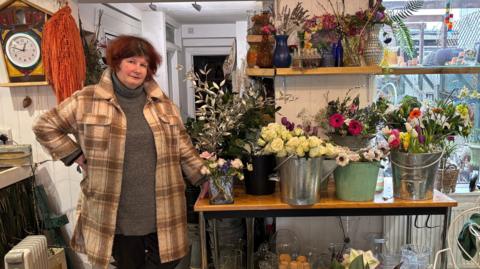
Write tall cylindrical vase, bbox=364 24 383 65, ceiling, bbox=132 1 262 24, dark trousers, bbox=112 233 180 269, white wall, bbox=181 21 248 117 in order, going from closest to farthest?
dark trousers, bbox=112 233 180 269, tall cylindrical vase, bbox=364 24 383 65, ceiling, bbox=132 1 262 24, white wall, bbox=181 21 248 117

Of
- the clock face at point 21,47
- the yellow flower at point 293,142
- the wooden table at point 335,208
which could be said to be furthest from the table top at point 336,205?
the clock face at point 21,47

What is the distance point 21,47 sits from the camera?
2.11m

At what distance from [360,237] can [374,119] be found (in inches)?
32.7

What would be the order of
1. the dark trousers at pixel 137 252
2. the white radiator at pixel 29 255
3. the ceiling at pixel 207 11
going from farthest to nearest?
1. the ceiling at pixel 207 11
2. the white radiator at pixel 29 255
3. the dark trousers at pixel 137 252

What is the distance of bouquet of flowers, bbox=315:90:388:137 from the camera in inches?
69.7

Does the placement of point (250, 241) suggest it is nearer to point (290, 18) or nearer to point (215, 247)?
point (215, 247)

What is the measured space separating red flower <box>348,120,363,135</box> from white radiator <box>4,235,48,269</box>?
1715mm

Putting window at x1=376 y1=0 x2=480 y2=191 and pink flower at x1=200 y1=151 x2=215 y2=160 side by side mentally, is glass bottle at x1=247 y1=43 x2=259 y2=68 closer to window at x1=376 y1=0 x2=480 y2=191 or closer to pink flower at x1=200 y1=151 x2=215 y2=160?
pink flower at x1=200 y1=151 x2=215 y2=160

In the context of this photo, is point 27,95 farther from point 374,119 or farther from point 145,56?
point 374,119

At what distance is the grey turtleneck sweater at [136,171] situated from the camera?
154cm

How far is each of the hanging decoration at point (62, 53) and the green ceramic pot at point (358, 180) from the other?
1.52 meters

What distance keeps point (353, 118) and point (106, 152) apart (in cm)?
116

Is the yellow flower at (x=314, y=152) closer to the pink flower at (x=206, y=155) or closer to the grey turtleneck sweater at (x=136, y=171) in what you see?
the pink flower at (x=206, y=155)

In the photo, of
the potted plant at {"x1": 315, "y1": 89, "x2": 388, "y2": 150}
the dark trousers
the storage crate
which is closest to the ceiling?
the storage crate
